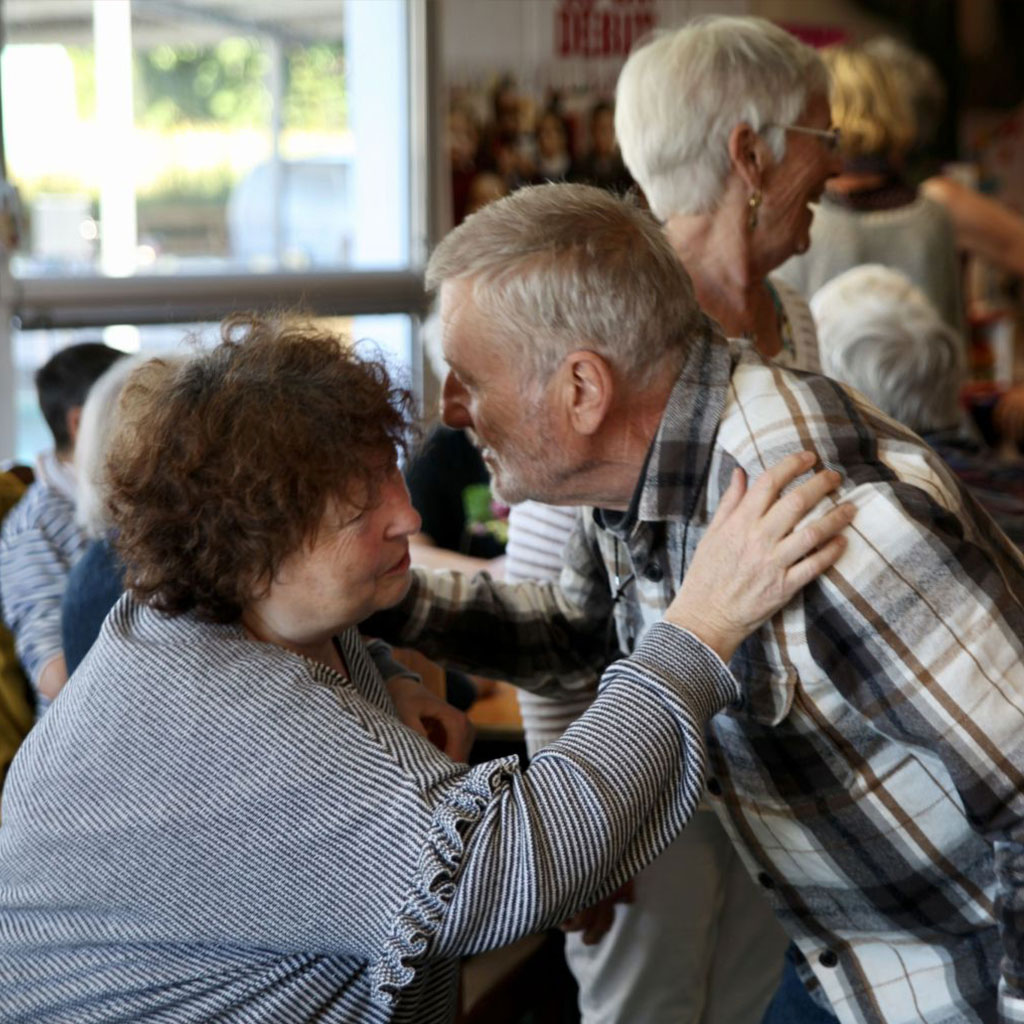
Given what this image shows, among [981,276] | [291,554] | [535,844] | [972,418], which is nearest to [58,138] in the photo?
[972,418]

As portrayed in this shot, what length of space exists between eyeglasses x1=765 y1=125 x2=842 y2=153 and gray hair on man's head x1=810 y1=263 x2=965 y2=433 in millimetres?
628

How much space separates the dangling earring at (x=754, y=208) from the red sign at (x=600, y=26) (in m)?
3.05

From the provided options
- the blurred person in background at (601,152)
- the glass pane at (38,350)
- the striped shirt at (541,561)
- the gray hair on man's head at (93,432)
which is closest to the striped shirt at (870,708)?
the striped shirt at (541,561)

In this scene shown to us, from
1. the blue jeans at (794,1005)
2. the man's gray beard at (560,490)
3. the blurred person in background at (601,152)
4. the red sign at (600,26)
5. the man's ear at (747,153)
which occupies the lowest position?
the blue jeans at (794,1005)

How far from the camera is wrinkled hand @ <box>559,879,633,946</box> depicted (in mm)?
1945

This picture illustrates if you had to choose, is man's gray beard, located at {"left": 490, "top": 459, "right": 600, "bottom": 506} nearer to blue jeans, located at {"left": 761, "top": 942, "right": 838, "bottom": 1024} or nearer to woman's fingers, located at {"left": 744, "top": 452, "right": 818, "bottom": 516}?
woman's fingers, located at {"left": 744, "top": 452, "right": 818, "bottom": 516}

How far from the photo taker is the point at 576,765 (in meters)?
1.17

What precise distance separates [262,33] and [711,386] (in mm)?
3629

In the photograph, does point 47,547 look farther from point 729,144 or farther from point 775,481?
point 775,481

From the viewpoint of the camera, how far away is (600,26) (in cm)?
497

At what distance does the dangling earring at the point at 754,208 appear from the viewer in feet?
6.49

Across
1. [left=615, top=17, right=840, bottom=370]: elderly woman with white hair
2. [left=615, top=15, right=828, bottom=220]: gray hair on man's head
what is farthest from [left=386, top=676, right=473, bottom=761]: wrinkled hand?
[left=615, top=15, right=828, bottom=220]: gray hair on man's head

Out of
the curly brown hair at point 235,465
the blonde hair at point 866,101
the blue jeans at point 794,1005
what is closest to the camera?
the curly brown hair at point 235,465

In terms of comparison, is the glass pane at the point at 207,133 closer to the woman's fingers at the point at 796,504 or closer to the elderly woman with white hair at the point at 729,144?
the elderly woman with white hair at the point at 729,144
